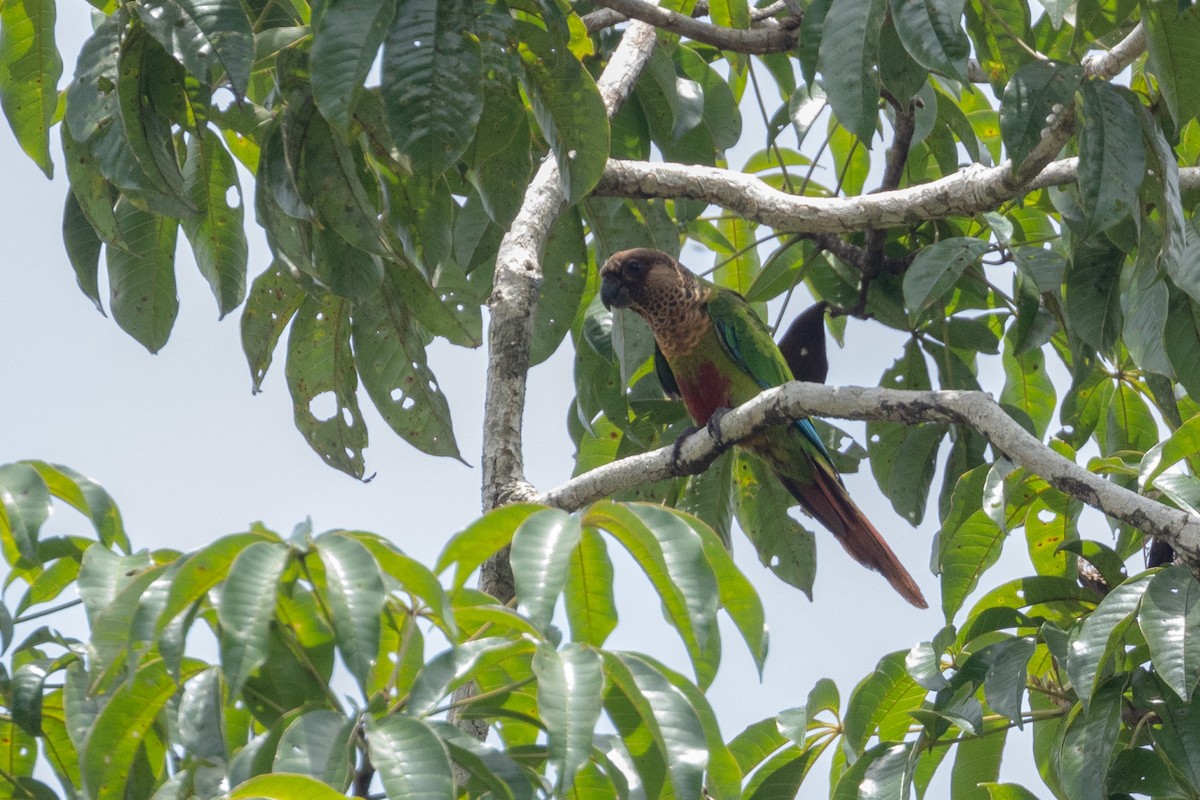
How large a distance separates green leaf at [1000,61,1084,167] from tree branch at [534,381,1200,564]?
45cm

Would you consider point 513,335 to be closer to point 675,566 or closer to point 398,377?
point 398,377

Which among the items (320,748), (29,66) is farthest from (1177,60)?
(29,66)

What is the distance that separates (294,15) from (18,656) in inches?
45.9

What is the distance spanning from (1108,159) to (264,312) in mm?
1845

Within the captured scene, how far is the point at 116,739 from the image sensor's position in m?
1.38

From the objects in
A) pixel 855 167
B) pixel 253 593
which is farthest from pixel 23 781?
pixel 855 167

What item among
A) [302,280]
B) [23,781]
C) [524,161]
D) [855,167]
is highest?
[855,167]

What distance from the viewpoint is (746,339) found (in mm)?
4344

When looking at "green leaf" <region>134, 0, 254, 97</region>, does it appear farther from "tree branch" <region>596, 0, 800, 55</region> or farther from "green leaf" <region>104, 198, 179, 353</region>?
"tree branch" <region>596, 0, 800, 55</region>

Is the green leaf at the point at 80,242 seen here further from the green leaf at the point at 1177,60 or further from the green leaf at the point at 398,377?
the green leaf at the point at 1177,60

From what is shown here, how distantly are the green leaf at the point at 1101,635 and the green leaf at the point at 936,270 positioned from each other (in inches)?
36.5

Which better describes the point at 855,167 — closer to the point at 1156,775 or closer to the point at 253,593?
the point at 1156,775

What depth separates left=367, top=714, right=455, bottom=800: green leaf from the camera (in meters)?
1.16

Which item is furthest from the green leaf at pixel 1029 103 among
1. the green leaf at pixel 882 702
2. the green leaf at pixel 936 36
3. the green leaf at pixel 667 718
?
the green leaf at pixel 667 718
